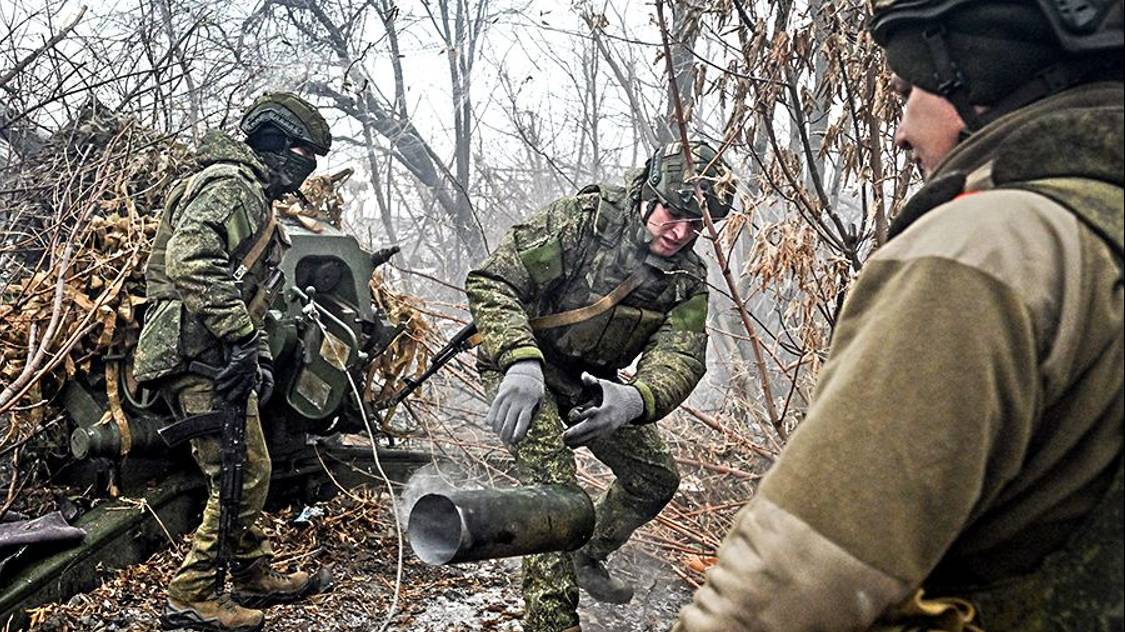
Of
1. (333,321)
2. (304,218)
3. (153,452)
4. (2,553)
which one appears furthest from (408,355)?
(2,553)

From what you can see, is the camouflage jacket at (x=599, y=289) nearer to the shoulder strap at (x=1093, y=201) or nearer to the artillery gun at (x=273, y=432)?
the artillery gun at (x=273, y=432)

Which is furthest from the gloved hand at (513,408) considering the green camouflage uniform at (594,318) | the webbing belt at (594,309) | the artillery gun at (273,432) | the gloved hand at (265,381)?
the gloved hand at (265,381)

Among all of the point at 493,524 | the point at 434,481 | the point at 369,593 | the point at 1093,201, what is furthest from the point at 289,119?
the point at 1093,201

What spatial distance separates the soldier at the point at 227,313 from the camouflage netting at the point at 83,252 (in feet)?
2.47

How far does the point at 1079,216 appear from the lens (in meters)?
1.17

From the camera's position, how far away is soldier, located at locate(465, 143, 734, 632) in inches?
155

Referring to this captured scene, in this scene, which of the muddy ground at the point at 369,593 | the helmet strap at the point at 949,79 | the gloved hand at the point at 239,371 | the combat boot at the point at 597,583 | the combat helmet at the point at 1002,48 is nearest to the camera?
the combat helmet at the point at 1002,48

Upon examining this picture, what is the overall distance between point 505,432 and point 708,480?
8.70 ft

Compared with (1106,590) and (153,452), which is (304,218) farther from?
(1106,590)

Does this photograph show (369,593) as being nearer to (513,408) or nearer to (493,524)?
(513,408)

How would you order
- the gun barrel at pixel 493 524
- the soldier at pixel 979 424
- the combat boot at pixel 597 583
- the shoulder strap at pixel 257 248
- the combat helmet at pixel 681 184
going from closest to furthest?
the soldier at pixel 979 424 → the gun barrel at pixel 493 524 → the combat helmet at pixel 681 184 → the shoulder strap at pixel 257 248 → the combat boot at pixel 597 583

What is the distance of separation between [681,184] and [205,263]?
2.21 metres

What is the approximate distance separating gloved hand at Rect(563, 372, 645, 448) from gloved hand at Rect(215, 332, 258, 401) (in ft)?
5.62

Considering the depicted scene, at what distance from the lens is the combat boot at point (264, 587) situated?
4.72 metres
